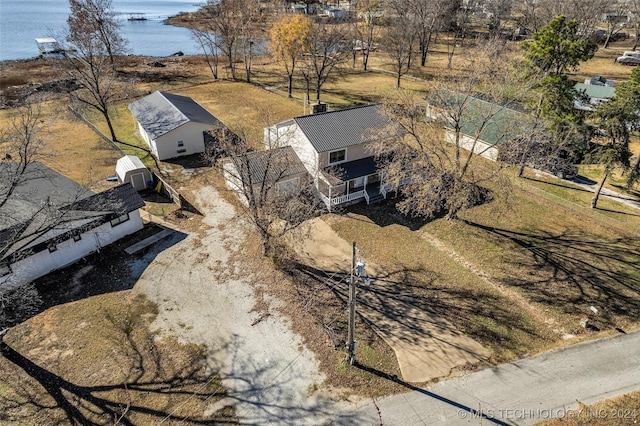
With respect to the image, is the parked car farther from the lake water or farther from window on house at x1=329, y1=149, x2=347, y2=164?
the lake water

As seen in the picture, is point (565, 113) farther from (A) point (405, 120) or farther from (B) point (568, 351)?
(B) point (568, 351)

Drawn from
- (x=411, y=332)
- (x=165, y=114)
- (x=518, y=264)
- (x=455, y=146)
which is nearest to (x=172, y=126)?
(x=165, y=114)

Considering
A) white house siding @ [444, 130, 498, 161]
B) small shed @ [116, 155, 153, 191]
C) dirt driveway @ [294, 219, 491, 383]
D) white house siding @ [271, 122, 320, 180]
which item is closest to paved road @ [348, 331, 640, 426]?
dirt driveway @ [294, 219, 491, 383]

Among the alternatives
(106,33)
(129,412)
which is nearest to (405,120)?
(129,412)

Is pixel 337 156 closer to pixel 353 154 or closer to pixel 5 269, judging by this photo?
pixel 353 154

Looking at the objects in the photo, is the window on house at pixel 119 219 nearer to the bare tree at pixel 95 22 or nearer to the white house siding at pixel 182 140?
the white house siding at pixel 182 140
